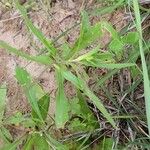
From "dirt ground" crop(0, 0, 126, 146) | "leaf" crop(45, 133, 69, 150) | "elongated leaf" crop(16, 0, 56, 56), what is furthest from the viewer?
"dirt ground" crop(0, 0, 126, 146)

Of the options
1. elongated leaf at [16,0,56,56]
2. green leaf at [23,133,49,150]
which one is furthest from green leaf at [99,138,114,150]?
elongated leaf at [16,0,56,56]

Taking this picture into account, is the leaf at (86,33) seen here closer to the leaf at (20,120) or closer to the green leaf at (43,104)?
the green leaf at (43,104)

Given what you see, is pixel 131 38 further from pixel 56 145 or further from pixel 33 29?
pixel 56 145

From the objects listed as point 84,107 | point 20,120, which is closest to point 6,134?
point 20,120

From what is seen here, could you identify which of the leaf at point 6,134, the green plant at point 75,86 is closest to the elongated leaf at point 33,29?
the green plant at point 75,86


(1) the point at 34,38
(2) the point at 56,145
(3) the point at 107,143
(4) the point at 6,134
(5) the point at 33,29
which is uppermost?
(5) the point at 33,29

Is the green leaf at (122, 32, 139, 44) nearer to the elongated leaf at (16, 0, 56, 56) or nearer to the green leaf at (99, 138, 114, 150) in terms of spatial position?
the elongated leaf at (16, 0, 56, 56)

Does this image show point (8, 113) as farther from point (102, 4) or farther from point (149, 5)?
point (149, 5)

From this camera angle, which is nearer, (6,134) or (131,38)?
(131,38)

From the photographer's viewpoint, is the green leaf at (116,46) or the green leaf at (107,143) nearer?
the green leaf at (116,46)
